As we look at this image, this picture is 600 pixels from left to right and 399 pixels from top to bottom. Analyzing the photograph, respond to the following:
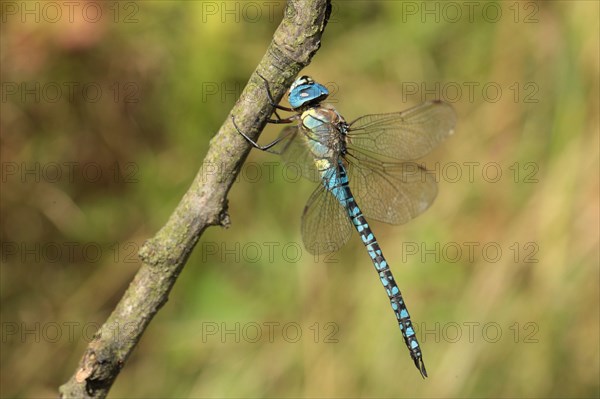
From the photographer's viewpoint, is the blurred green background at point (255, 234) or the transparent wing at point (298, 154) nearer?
the transparent wing at point (298, 154)

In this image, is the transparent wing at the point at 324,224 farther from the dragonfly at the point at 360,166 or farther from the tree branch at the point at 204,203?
the tree branch at the point at 204,203

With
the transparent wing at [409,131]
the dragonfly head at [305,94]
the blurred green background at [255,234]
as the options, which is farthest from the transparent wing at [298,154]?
the blurred green background at [255,234]

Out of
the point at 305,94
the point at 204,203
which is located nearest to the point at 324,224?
the point at 305,94

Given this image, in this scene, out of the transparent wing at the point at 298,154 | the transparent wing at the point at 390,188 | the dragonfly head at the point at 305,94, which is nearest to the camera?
the dragonfly head at the point at 305,94

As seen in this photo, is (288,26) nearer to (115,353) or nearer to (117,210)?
(115,353)

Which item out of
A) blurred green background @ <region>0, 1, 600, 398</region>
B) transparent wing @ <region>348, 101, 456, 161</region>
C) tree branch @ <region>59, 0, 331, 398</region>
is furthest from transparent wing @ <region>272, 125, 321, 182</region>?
blurred green background @ <region>0, 1, 600, 398</region>

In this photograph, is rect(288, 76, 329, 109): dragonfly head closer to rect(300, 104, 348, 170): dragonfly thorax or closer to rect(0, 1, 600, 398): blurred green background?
rect(300, 104, 348, 170): dragonfly thorax

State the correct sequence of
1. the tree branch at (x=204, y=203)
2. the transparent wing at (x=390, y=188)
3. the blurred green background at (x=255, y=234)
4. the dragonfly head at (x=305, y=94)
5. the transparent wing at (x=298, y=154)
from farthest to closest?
the blurred green background at (x=255, y=234) < the transparent wing at (x=390, y=188) < the transparent wing at (x=298, y=154) < the dragonfly head at (x=305, y=94) < the tree branch at (x=204, y=203)
